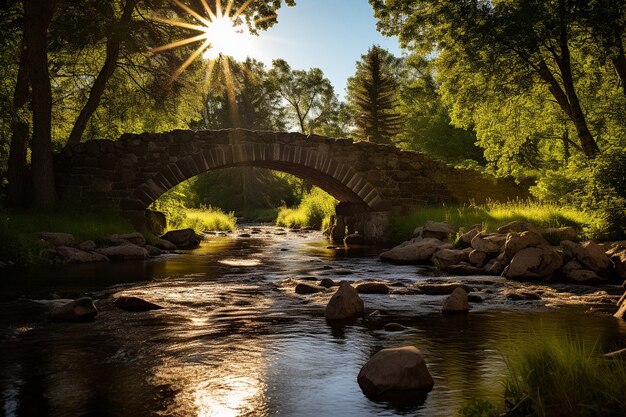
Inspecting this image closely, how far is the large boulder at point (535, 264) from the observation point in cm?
1052

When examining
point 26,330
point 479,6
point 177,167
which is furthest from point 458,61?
point 26,330

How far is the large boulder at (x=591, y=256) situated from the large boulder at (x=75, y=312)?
7823mm

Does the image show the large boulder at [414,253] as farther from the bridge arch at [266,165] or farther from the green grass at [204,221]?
the green grass at [204,221]

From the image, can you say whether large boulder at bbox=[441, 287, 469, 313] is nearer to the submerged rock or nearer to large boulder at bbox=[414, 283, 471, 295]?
large boulder at bbox=[414, 283, 471, 295]

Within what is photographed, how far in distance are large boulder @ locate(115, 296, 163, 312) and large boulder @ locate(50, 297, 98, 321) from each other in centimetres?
68

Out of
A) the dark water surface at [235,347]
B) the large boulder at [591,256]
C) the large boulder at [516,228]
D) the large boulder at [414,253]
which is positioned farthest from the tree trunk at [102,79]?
the large boulder at [591,256]

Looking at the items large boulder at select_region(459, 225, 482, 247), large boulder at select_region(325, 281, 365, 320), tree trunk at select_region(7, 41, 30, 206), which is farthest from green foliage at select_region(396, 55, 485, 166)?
large boulder at select_region(325, 281, 365, 320)

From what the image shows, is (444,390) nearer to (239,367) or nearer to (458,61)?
(239,367)

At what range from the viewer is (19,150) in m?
15.8

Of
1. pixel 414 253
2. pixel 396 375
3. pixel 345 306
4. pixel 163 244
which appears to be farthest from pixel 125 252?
pixel 396 375

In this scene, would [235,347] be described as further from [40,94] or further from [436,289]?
[40,94]

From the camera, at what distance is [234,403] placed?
169 inches

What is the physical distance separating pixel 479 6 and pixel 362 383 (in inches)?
528

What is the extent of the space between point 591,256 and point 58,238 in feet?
35.6
